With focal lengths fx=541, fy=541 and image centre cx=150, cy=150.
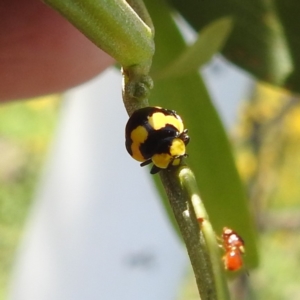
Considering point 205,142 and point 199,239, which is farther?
point 205,142

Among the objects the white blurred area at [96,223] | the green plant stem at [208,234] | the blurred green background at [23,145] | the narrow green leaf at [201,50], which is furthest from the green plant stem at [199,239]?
the blurred green background at [23,145]

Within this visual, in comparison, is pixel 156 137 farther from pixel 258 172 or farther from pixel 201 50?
pixel 258 172

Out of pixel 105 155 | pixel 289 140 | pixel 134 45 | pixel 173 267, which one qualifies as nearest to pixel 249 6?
pixel 134 45

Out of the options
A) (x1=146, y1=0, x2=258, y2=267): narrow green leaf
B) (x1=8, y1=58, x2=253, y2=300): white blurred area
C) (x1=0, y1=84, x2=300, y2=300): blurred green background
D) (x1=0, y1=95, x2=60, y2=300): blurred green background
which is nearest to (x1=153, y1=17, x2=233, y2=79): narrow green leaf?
(x1=146, y1=0, x2=258, y2=267): narrow green leaf

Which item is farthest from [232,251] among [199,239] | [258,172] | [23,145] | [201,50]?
[23,145]

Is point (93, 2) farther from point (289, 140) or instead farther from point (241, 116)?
point (289, 140)
